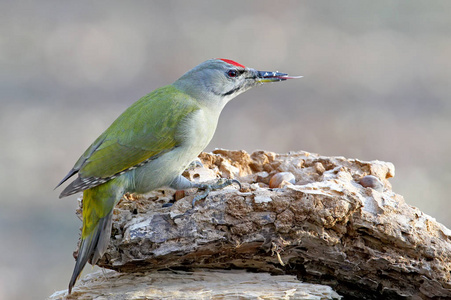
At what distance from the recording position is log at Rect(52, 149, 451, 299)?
3234 mm

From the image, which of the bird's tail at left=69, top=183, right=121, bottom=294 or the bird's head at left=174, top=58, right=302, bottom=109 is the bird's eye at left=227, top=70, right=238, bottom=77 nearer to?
the bird's head at left=174, top=58, right=302, bottom=109

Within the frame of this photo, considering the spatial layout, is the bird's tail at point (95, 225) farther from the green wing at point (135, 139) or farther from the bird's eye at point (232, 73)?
the bird's eye at point (232, 73)

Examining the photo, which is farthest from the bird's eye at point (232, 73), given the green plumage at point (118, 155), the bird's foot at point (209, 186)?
the bird's foot at point (209, 186)

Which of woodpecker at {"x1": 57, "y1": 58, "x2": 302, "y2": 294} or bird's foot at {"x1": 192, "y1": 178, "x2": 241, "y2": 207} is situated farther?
woodpecker at {"x1": 57, "y1": 58, "x2": 302, "y2": 294}

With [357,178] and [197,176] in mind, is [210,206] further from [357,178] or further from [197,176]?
[357,178]

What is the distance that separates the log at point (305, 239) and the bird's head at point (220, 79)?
1209mm

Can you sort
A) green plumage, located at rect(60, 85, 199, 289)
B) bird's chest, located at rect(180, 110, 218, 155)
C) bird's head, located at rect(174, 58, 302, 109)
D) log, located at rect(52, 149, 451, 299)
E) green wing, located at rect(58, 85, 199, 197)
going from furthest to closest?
bird's head, located at rect(174, 58, 302, 109) → bird's chest, located at rect(180, 110, 218, 155) → green wing, located at rect(58, 85, 199, 197) → green plumage, located at rect(60, 85, 199, 289) → log, located at rect(52, 149, 451, 299)

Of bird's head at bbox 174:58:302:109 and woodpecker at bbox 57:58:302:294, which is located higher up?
bird's head at bbox 174:58:302:109

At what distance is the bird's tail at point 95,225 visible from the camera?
338 centimetres

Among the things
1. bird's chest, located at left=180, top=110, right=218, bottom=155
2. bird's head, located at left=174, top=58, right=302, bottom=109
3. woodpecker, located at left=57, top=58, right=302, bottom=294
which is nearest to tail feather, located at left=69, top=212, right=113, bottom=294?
woodpecker, located at left=57, top=58, right=302, bottom=294

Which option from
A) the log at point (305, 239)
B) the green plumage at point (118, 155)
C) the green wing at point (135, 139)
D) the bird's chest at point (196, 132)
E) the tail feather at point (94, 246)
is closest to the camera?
the log at point (305, 239)

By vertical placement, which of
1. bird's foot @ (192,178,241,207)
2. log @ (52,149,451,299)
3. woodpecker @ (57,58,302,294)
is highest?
woodpecker @ (57,58,302,294)

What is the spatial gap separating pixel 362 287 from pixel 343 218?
1.87 ft

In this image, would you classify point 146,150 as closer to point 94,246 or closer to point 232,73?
point 94,246
